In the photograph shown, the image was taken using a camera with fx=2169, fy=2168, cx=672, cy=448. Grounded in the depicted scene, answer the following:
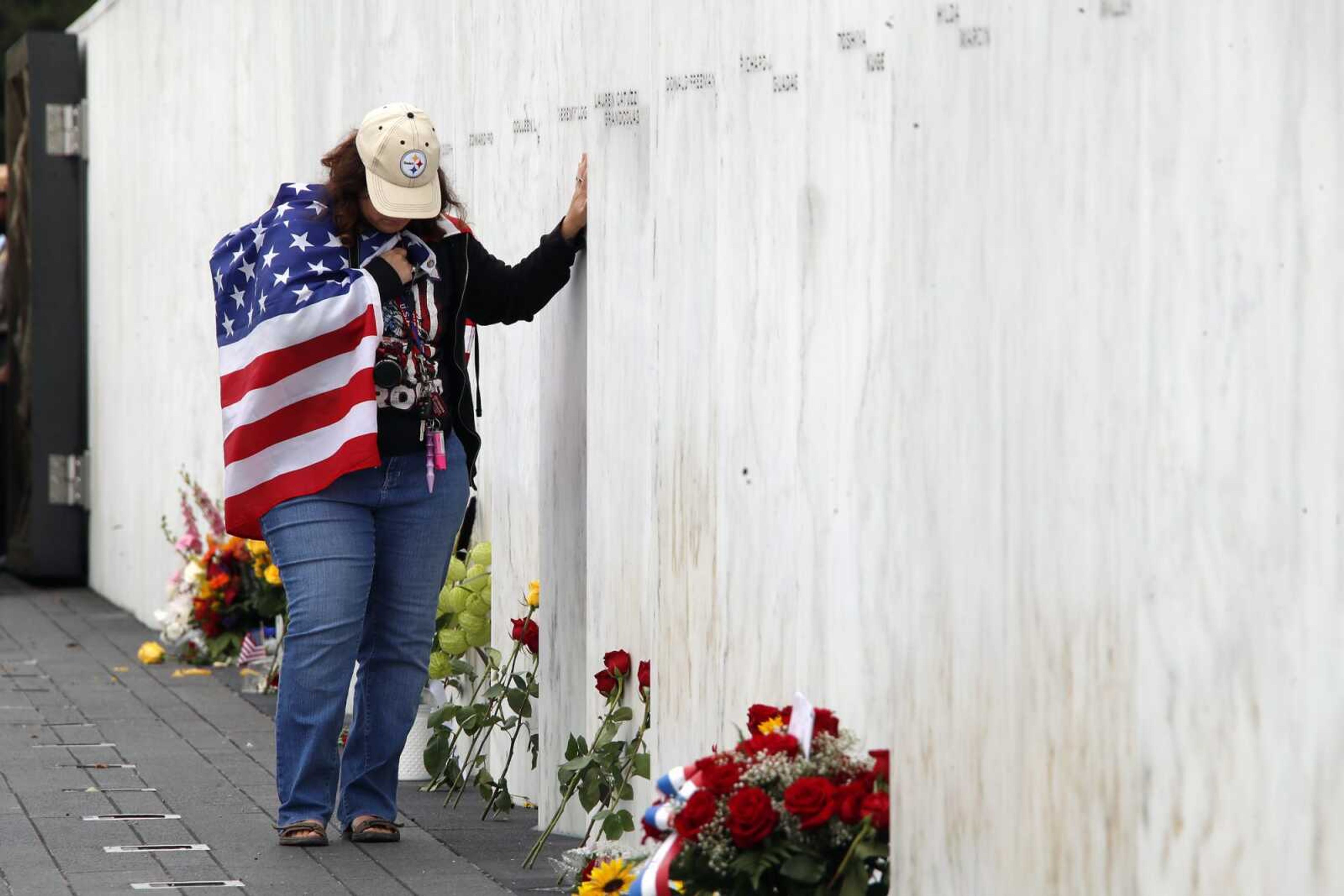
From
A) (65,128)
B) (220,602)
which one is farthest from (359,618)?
(65,128)

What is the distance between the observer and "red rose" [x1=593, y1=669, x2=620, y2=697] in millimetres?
5012

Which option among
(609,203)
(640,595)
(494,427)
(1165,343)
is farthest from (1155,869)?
(494,427)

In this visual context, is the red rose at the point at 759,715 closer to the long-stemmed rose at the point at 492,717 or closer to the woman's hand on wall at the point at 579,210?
the woman's hand on wall at the point at 579,210

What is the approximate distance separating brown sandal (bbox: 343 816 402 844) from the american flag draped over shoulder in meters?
0.78

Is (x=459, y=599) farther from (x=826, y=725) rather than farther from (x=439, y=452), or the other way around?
(x=826, y=725)

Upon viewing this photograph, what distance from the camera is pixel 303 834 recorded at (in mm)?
5297

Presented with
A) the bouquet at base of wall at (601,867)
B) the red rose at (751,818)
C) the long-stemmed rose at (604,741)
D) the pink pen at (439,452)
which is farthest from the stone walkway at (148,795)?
the red rose at (751,818)

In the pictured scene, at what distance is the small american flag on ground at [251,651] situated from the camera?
27.8 feet

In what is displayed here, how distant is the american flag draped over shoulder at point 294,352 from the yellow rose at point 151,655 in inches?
149

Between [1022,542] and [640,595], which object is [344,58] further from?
[1022,542]

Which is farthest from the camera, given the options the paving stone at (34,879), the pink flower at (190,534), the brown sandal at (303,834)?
the pink flower at (190,534)

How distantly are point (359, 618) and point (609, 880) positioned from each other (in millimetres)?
1175

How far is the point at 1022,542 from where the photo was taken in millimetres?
3436

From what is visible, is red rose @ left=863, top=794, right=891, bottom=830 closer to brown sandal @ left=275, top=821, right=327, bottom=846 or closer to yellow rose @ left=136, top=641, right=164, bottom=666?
brown sandal @ left=275, top=821, right=327, bottom=846
